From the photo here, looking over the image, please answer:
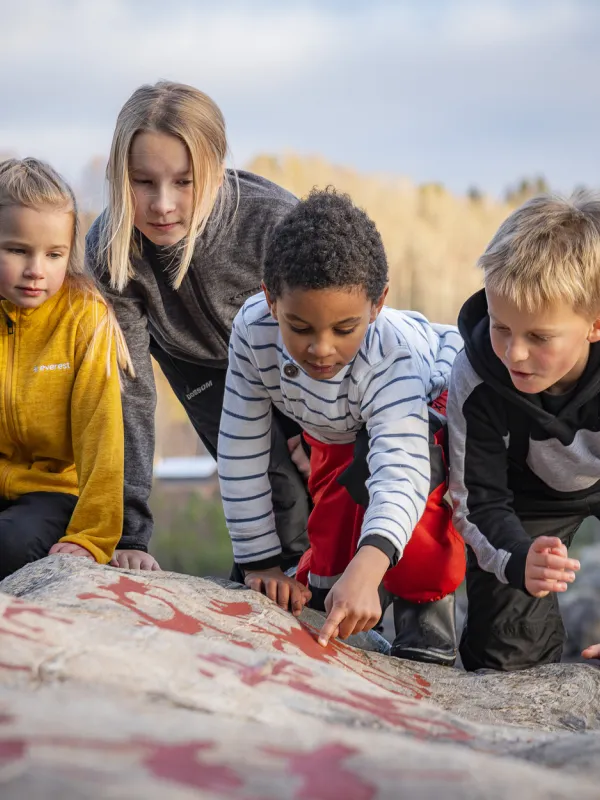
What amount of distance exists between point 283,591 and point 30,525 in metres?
0.87

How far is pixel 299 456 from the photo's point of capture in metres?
3.77

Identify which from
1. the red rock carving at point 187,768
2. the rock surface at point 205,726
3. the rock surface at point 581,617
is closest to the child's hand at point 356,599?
the rock surface at point 205,726

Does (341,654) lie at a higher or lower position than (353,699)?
lower

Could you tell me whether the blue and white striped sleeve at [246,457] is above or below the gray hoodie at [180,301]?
below

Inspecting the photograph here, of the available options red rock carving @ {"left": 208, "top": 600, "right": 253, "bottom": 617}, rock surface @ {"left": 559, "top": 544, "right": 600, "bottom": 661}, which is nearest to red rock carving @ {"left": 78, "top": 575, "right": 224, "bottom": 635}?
red rock carving @ {"left": 208, "top": 600, "right": 253, "bottom": 617}

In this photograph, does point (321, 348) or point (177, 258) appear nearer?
point (321, 348)

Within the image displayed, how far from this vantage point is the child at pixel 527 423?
2.71 metres

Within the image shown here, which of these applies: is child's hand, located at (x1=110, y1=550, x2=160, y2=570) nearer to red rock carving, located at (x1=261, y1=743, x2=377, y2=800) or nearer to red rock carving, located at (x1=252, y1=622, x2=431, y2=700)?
red rock carving, located at (x1=252, y1=622, x2=431, y2=700)

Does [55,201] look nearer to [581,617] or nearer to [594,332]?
[594,332]

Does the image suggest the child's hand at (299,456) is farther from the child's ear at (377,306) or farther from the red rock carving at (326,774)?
the red rock carving at (326,774)

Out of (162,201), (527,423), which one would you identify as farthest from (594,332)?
(162,201)

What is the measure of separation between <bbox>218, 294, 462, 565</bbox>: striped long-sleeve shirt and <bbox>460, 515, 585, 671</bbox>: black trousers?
66cm

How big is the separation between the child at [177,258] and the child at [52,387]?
21 cm

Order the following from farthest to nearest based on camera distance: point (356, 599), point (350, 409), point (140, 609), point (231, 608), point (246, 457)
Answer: point (246, 457) → point (350, 409) → point (231, 608) → point (356, 599) → point (140, 609)
